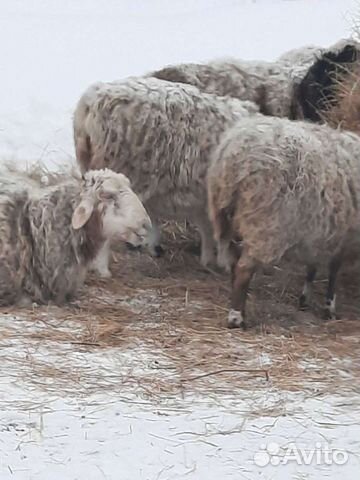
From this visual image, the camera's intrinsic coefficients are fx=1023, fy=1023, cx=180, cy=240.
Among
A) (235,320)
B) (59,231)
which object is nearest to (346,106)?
(235,320)

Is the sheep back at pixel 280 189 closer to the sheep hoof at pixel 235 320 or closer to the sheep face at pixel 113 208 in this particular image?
the sheep hoof at pixel 235 320

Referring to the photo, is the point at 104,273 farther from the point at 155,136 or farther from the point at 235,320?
the point at 235,320

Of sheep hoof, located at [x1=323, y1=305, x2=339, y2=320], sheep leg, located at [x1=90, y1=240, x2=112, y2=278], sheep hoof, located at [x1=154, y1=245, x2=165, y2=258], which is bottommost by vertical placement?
sheep hoof, located at [x1=323, y1=305, x2=339, y2=320]

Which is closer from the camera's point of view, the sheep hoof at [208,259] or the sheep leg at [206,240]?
the sheep leg at [206,240]

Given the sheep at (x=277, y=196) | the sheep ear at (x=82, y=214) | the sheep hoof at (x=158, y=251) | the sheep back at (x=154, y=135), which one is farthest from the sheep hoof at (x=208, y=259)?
the sheep ear at (x=82, y=214)

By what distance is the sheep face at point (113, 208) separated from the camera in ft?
22.9

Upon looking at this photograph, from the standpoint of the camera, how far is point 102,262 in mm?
7480

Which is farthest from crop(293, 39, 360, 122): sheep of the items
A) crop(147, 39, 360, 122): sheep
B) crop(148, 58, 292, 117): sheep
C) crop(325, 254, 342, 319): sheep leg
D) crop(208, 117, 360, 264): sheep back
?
crop(208, 117, 360, 264): sheep back

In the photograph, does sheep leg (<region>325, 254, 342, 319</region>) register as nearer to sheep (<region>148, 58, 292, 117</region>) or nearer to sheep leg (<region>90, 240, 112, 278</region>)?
sheep leg (<region>90, 240, 112, 278</region>)

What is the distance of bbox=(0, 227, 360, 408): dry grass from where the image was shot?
5.36 meters

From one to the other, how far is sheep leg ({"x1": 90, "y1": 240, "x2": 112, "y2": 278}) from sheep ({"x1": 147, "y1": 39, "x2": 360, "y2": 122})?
80.4 inches

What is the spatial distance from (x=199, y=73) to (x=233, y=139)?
240cm

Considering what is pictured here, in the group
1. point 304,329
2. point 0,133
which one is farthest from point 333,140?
point 0,133

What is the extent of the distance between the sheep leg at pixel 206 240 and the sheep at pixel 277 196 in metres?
0.98
